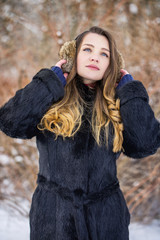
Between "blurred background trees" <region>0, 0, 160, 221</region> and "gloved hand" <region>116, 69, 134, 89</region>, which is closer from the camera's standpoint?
"gloved hand" <region>116, 69, 134, 89</region>

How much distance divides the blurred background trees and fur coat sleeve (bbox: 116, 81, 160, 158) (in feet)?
4.16

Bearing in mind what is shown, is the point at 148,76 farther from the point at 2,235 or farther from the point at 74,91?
the point at 2,235

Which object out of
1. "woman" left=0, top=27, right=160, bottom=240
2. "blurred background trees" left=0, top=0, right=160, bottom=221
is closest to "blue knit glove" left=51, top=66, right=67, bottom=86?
"woman" left=0, top=27, right=160, bottom=240

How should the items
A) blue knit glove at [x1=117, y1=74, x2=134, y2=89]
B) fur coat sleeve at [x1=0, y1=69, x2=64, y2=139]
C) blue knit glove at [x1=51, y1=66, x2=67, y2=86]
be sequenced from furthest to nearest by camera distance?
1. blue knit glove at [x1=117, y1=74, x2=134, y2=89]
2. blue knit glove at [x1=51, y1=66, x2=67, y2=86]
3. fur coat sleeve at [x1=0, y1=69, x2=64, y2=139]

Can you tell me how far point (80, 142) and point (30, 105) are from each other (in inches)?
14.5

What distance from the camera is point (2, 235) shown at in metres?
2.74

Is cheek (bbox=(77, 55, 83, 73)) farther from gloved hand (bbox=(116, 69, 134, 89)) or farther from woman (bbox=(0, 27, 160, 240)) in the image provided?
gloved hand (bbox=(116, 69, 134, 89))

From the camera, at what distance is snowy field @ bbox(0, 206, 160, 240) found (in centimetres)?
277

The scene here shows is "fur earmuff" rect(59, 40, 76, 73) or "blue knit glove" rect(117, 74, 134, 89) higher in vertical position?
"fur earmuff" rect(59, 40, 76, 73)

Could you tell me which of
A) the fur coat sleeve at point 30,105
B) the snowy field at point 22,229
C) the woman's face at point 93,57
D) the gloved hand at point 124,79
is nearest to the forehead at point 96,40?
the woman's face at point 93,57

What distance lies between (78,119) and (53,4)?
74.2 inches

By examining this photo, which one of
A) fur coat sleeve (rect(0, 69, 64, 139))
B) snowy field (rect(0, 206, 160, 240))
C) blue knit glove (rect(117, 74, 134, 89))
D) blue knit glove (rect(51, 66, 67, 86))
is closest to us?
fur coat sleeve (rect(0, 69, 64, 139))

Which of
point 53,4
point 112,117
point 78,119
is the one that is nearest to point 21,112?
point 78,119

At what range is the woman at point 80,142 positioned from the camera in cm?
119
